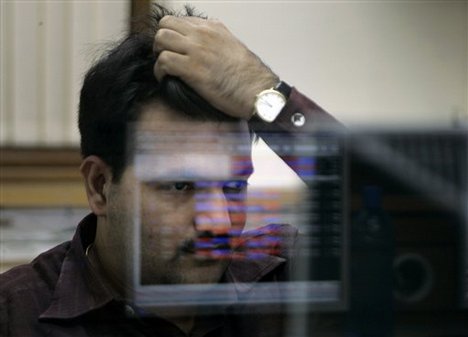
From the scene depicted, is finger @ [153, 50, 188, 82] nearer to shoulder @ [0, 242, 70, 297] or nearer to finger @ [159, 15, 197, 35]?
finger @ [159, 15, 197, 35]

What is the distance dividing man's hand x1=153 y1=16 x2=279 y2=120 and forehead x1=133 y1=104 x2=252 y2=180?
0.19 ft

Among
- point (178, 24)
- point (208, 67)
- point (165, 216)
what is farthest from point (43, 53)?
point (165, 216)

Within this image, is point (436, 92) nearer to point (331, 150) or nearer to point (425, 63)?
point (425, 63)

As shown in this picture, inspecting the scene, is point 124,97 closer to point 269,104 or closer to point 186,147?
point 186,147

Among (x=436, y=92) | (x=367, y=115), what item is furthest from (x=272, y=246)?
(x=436, y=92)

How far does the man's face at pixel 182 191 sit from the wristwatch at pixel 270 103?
5cm

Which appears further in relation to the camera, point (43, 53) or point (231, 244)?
point (43, 53)

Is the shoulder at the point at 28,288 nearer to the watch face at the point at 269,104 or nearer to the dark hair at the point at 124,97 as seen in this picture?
the dark hair at the point at 124,97

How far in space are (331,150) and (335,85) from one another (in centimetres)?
126

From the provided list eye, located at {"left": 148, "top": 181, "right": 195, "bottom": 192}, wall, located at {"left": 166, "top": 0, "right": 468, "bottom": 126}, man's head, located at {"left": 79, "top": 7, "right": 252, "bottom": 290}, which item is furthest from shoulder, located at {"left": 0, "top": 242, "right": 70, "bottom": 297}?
wall, located at {"left": 166, "top": 0, "right": 468, "bottom": 126}

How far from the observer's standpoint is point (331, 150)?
→ 185 cm

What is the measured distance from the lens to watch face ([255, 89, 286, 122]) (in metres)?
1.94

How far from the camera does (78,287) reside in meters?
1.95

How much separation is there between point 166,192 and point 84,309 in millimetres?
311
